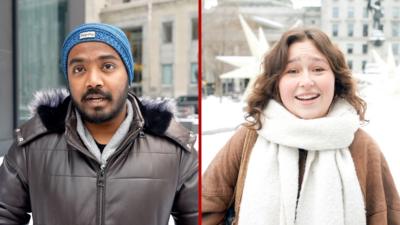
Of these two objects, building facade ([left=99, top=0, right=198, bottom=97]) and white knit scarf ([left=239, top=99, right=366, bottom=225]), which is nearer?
white knit scarf ([left=239, top=99, right=366, bottom=225])

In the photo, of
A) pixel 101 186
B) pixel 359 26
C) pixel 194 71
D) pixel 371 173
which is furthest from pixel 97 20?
pixel 371 173

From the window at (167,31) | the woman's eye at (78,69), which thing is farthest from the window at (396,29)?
the window at (167,31)

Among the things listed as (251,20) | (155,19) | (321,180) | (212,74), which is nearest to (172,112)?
(212,74)

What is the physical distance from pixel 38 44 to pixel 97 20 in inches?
29.2

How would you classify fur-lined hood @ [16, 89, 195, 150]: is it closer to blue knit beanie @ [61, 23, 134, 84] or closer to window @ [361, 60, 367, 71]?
blue knit beanie @ [61, 23, 134, 84]

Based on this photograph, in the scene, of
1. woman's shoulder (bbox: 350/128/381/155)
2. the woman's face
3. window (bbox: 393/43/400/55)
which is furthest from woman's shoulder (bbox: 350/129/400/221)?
window (bbox: 393/43/400/55)

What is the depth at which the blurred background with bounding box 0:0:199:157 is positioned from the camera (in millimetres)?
1438

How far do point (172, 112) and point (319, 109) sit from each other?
15.2 inches

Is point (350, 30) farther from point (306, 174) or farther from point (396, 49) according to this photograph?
point (306, 174)

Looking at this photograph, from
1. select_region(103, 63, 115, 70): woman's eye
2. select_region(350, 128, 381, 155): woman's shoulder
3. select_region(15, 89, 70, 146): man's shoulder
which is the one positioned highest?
select_region(103, 63, 115, 70): woman's eye

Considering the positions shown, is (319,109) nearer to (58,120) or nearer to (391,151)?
(391,151)

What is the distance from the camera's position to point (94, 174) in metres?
1.05

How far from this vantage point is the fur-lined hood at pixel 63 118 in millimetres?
1085

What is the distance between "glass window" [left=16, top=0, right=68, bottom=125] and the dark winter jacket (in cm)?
41
